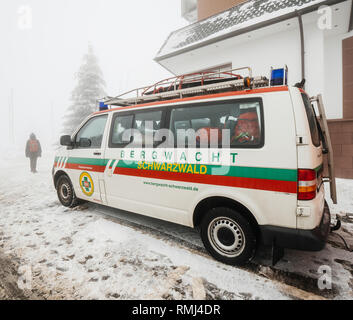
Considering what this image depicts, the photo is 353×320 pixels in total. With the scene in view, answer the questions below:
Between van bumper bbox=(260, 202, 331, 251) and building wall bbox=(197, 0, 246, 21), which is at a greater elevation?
building wall bbox=(197, 0, 246, 21)

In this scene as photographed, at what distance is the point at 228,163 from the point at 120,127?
6.54 ft

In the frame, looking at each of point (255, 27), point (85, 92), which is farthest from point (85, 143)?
point (85, 92)

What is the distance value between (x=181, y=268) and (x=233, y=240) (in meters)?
0.71

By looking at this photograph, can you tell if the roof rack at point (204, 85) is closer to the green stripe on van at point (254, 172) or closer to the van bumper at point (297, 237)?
the green stripe on van at point (254, 172)

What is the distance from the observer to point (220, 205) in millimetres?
2643

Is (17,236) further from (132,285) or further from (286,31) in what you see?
(286,31)

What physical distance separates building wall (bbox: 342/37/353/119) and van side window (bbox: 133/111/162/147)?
23.2 ft

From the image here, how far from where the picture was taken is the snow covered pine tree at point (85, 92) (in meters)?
17.6

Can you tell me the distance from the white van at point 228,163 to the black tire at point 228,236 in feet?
0.04

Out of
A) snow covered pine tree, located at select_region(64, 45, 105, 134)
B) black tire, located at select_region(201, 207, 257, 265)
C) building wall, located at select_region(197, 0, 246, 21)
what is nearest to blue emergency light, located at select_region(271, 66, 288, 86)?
black tire, located at select_region(201, 207, 257, 265)

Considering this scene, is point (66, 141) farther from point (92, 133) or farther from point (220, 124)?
point (220, 124)

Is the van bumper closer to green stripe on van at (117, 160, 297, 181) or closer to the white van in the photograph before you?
the white van

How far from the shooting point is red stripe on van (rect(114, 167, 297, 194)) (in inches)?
85.9
